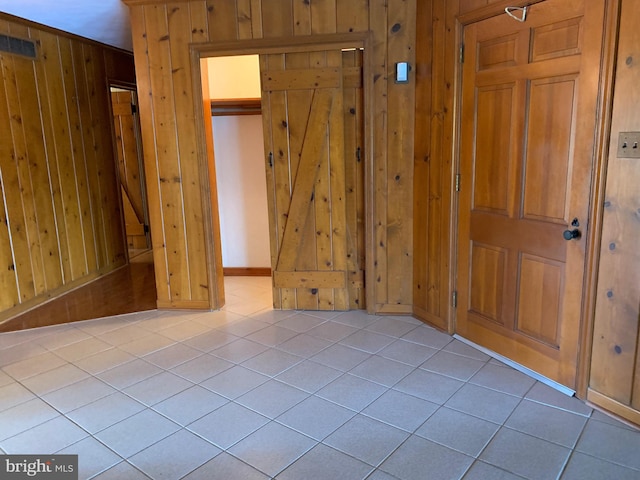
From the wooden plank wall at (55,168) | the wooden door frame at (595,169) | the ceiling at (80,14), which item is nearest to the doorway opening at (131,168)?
the wooden plank wall at (55,168)

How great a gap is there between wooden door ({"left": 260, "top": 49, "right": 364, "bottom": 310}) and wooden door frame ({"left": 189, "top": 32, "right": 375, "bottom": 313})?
75 mm

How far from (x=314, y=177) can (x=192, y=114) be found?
3.39ft

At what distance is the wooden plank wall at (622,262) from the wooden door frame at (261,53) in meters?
1.63

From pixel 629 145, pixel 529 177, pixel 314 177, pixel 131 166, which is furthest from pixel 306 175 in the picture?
pixel 131 166

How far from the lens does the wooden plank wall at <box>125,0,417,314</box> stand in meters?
3.33

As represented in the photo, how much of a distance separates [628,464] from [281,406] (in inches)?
60.2

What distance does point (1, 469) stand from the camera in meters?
2.00

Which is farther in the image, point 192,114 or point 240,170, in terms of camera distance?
point 240,170

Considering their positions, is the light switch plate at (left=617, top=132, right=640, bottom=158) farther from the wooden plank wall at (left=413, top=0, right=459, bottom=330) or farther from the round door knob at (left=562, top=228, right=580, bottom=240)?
the wooden plank wall at (left=413, top=0, right=459, bottom=330)

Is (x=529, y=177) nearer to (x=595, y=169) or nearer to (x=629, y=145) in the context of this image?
(x=595, y=169)

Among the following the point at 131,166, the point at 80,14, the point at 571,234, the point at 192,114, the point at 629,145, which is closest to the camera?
the point at 629,145

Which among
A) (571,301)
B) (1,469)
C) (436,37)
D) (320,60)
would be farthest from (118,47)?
(571,301)

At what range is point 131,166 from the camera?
6156 millimetres

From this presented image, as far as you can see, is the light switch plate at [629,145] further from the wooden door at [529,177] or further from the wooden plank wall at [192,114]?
the wooden plank wall at [192,114]
